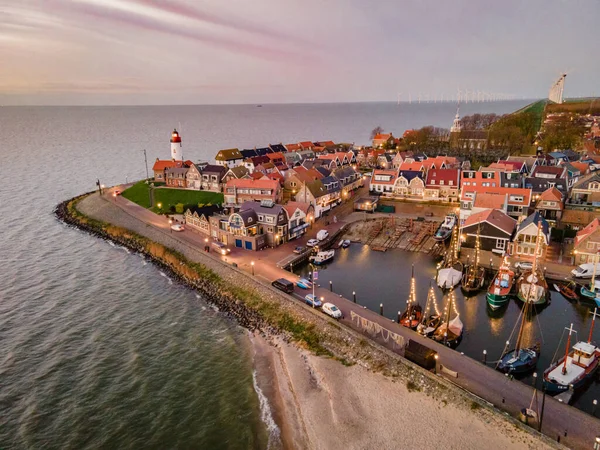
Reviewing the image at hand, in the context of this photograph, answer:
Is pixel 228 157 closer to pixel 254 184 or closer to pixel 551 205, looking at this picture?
pixel 254 184

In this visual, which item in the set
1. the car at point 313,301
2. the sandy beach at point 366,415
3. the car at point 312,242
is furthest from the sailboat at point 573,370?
the car at point 312,242

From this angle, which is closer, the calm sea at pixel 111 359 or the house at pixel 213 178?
the calm sea at pixel 111 359

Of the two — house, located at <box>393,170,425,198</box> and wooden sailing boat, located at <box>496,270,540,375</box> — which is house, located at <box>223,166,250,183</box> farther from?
wooden sailing boat, located at <box>496,270,540,375</box>

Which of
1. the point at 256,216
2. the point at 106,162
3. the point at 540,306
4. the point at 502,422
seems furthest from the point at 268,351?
the point at 106,162

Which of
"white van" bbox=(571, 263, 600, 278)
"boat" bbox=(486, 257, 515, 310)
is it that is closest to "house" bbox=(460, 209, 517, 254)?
"boat" bbox=(486, 257, 515, 310)

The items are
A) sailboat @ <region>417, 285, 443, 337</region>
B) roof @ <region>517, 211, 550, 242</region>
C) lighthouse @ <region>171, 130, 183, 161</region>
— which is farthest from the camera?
lighthouse @ <region>171, 130, 183, 161</region>

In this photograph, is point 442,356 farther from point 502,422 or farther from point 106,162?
Result: point 106,162

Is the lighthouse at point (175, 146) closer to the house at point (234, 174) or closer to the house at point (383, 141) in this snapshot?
the house at point (234, 174)

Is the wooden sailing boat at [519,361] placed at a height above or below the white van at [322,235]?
below
